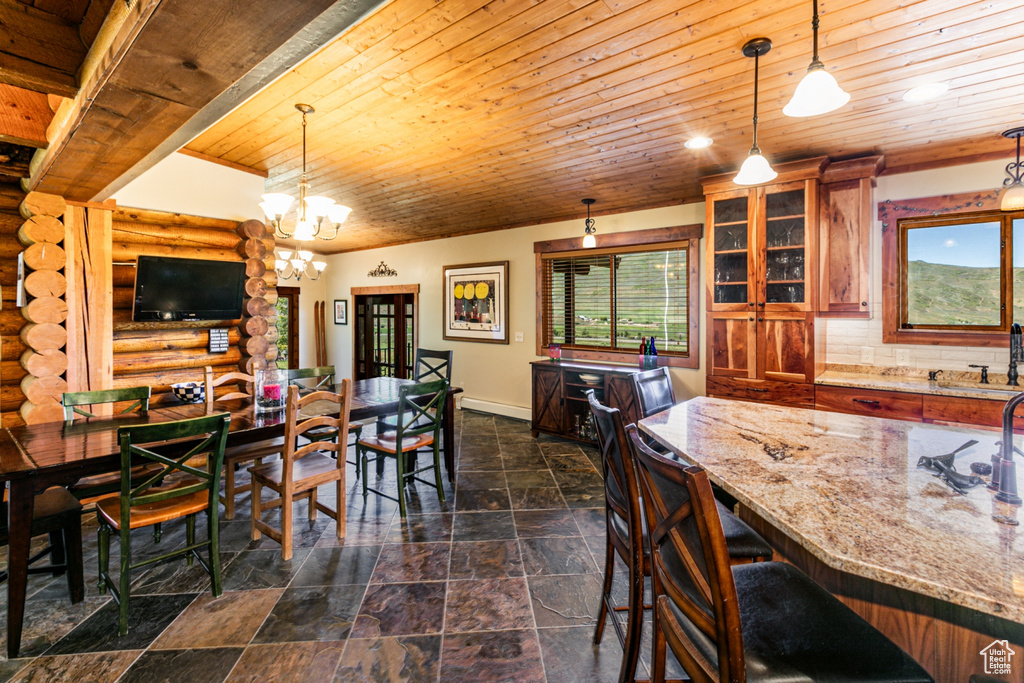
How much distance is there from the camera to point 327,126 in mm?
3145

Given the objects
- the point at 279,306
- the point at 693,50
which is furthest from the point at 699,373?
the point at 279,306

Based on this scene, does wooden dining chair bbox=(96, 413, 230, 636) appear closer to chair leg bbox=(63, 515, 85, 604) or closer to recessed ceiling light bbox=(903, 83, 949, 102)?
chair leg bbox=(63, 515, 85, 604)

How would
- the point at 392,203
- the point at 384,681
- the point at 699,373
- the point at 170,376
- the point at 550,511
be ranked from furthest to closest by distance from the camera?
the point at 392,203 → the point at 699,373 → the point at 170,376 → the point at 550,511 → the point at 384,681

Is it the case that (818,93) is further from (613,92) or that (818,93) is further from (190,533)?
(190,533)

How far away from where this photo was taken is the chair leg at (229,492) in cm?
288

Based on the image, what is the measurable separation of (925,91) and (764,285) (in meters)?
1.47

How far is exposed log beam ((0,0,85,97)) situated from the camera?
175cm

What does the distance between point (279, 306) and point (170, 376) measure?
4.40m

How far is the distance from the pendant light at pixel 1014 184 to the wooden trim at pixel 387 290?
6.22 m

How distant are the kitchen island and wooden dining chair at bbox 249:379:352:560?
182 cm

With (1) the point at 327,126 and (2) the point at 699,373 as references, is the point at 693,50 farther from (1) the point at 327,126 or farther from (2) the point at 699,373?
(2) the point at 699,373

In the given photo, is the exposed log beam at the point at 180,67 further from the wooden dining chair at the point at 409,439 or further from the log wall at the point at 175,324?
the wooden dining chair at the point at 409,439

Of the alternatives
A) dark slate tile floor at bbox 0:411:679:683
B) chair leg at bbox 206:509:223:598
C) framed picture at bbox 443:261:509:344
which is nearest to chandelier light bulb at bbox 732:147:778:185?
dark slate tile floor at bbox 0:411:679:683

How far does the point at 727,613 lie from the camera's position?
913mm
